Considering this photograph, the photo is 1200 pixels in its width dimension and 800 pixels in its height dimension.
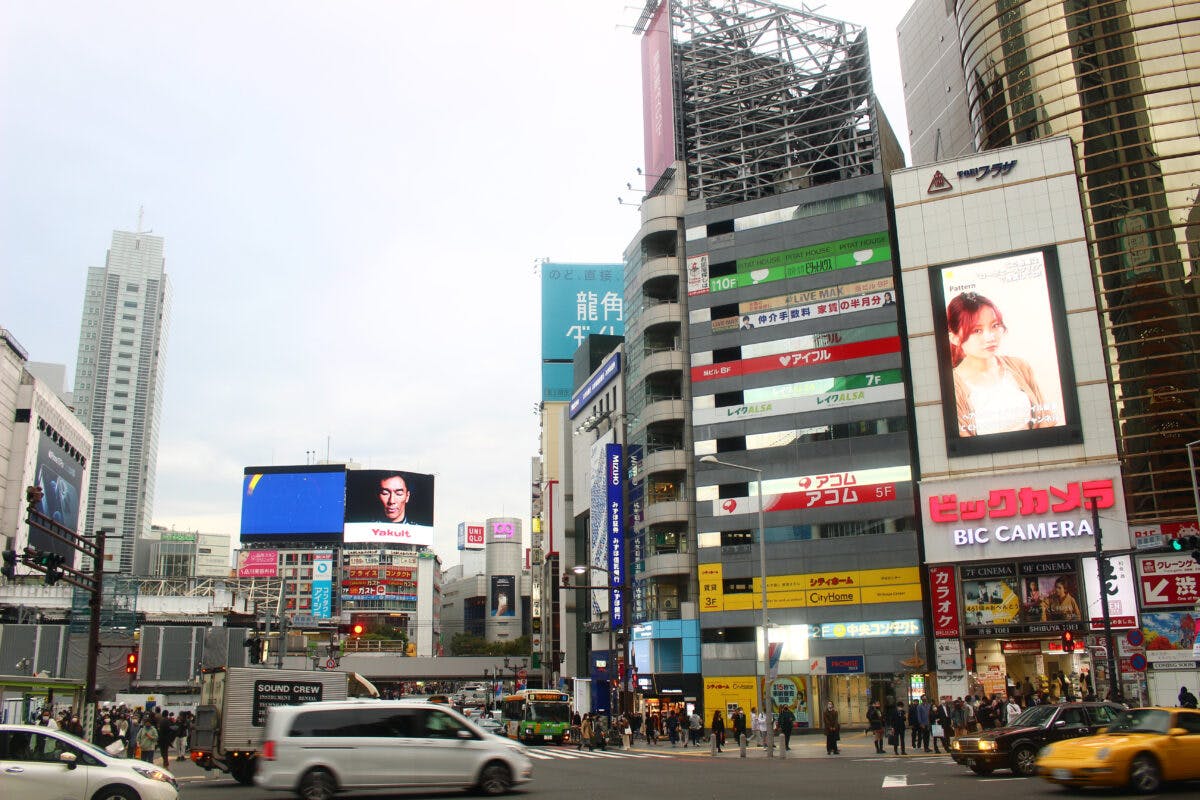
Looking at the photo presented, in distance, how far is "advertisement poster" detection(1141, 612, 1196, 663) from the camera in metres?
51.9

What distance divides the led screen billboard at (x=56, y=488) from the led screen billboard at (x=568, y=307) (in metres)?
54.4

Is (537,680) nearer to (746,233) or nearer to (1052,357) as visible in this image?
(746,233)

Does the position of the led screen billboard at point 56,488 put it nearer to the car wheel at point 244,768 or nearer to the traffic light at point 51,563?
the traffic light at point 51,563

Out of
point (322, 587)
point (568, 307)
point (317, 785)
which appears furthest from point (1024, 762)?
point (322, 587)

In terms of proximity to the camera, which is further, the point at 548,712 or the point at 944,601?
the point at 944,601

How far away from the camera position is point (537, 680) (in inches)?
4862

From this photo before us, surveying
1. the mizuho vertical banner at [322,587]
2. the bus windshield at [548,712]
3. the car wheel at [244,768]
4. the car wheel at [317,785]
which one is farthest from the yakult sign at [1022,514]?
the mizuho vertical banner at [322,587]

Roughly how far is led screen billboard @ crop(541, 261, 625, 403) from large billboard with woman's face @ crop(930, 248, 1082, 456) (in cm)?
7442

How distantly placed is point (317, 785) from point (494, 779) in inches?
126

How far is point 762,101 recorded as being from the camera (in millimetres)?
78625

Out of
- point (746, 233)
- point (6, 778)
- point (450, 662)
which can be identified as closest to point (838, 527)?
point (746, 233)

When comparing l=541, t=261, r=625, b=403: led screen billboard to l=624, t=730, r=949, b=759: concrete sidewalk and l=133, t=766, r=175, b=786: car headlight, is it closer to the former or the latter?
l=624, t=730, r=949, b=759: concrete sidewalk

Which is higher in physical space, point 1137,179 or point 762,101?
point 762,101

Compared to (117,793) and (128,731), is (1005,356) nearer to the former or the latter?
(128,731)
